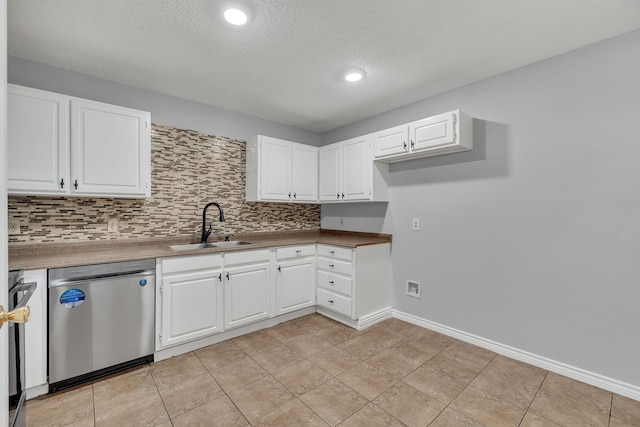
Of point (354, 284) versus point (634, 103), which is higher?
point (634, 103)

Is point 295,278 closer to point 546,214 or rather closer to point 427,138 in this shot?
point 427,138

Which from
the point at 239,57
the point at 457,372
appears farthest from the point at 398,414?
the point at 239,57

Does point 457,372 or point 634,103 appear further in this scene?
point 457,372

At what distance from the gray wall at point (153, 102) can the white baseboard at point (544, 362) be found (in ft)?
9.77

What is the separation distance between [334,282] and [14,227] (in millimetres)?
2779

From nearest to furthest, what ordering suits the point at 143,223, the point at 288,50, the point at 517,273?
the point at 288,50 → the point at 517,273 → the point at 143,223

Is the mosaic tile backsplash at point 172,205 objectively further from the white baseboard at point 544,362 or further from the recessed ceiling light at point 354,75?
the white baseboard at point 544,362

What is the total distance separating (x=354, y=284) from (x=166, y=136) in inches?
96.9

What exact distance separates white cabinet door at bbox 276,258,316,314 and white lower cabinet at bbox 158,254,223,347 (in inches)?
26.1

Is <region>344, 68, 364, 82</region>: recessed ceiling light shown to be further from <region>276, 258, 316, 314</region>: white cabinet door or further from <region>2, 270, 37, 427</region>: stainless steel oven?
<region>2, 270, 37, 427</region>: stainless steel oven

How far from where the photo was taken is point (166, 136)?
2.99 m

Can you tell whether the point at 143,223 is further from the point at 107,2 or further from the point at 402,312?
the point at 402,312

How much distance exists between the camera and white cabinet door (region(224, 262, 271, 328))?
277 cm

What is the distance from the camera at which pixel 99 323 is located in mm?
2135
